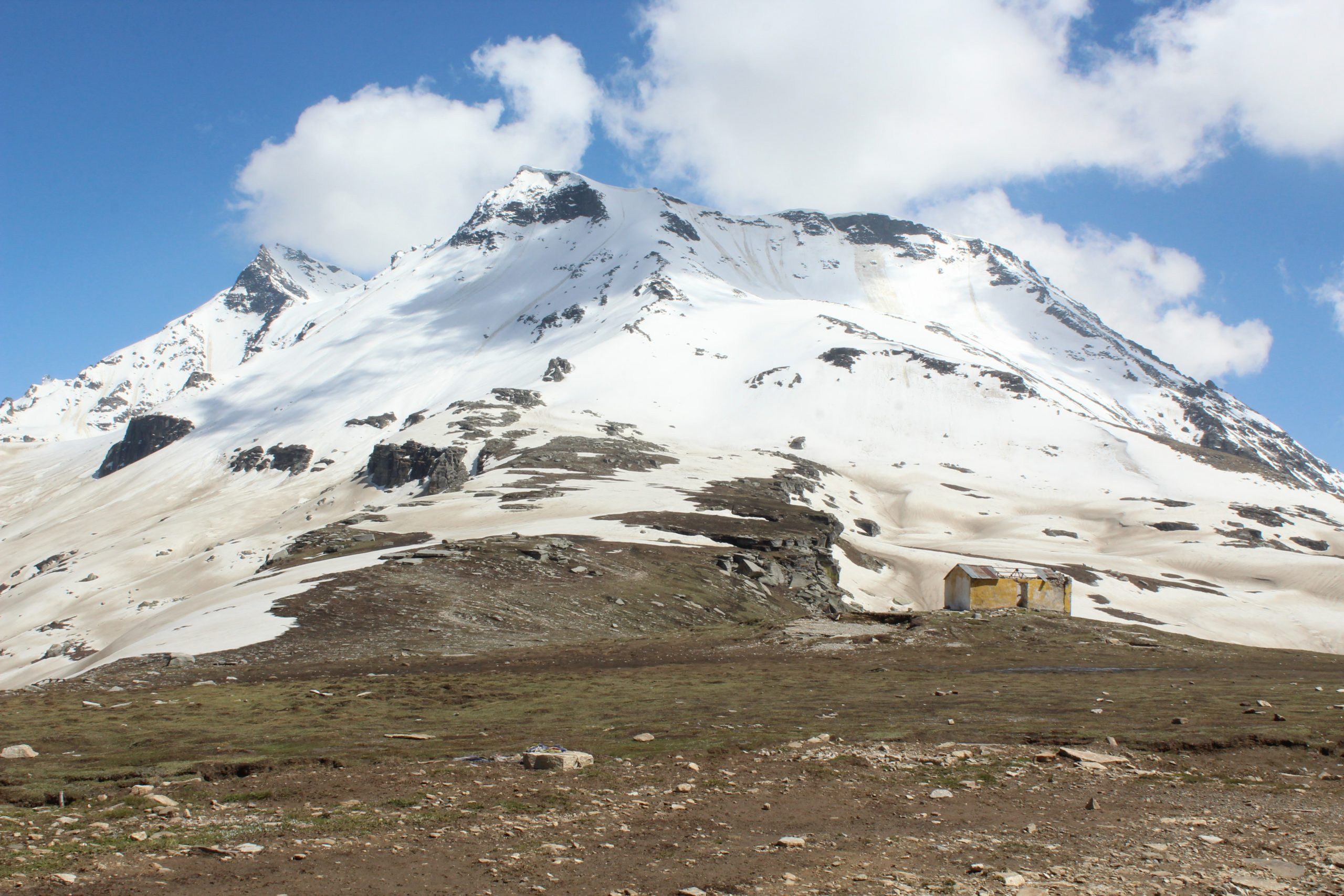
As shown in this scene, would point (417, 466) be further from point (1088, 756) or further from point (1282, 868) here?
point (1282, 868)

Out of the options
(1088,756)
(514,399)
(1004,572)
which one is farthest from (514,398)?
(1088,756)

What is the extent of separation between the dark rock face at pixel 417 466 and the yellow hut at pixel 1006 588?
93220 mm

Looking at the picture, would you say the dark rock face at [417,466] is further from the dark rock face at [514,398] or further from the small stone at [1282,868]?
the small stone at [1282,868]

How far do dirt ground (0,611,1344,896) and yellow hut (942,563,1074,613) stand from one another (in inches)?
1043

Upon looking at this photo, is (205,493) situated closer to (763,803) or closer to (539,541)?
(539,541)

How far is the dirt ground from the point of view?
11430 mm

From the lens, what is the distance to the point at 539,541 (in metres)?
61.8

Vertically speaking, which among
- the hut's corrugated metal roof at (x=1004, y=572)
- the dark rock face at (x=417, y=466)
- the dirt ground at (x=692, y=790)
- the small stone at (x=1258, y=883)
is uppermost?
the dark rock face at (x=417, y=466)

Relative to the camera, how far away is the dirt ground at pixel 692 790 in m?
11.4

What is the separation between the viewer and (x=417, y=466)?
154m

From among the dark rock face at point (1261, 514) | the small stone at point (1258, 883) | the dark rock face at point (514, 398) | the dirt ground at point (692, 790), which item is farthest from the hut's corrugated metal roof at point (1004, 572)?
the dark rock face at point (514, 398)

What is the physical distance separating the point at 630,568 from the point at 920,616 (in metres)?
22.8

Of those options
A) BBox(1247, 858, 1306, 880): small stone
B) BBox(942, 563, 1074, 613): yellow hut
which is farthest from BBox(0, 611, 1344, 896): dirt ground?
BBox(942, 563, 1074, 613): yellow hut

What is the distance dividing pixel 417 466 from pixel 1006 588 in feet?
387
